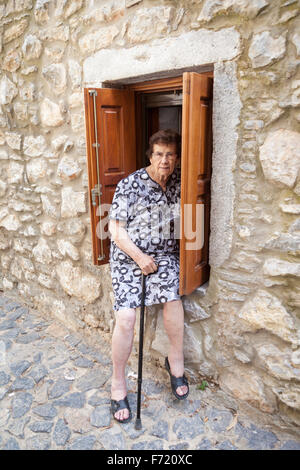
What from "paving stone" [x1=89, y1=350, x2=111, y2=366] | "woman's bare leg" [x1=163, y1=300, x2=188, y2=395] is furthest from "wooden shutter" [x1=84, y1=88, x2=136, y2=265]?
"paving stone" [x1=89, y1=350, x2=111, y2=366]

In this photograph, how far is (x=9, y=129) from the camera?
375cm

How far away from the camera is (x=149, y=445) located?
2223mm

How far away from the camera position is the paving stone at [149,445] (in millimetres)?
2205

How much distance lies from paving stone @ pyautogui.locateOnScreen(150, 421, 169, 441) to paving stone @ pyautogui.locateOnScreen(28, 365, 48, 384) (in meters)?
1.04

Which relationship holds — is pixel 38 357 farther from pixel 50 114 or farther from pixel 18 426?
pixel 50 114

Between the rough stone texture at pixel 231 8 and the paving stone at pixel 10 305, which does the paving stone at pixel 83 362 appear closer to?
the paving stone at pixel 10 305

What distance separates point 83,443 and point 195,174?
1811 mm

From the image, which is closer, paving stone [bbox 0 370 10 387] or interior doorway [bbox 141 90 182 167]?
paving stone [bbox 0 370 10 387]

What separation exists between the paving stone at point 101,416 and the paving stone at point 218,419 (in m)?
0.68

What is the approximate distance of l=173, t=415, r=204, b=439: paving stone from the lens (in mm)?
2277

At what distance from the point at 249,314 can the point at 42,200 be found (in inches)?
91.7

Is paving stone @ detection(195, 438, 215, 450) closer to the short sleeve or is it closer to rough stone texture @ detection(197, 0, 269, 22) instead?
the short sleeve
